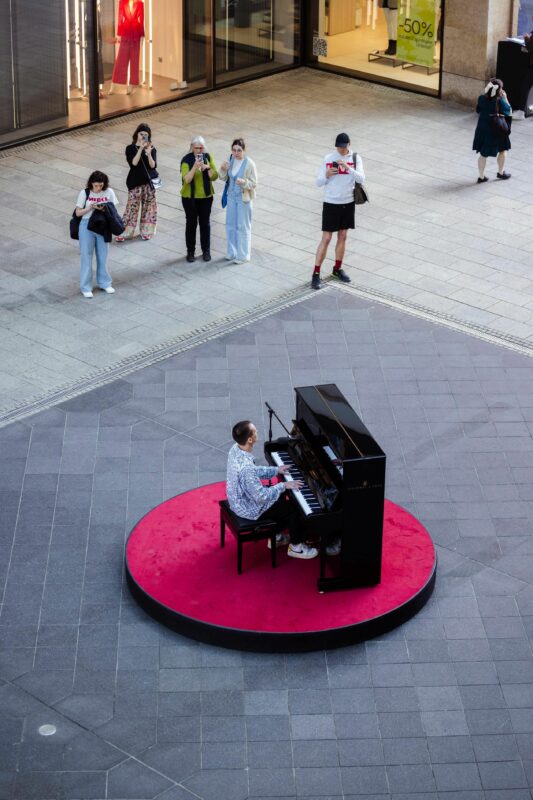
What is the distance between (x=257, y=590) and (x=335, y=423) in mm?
1389

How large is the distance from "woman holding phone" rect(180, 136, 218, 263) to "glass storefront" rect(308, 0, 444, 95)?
27.3 ft

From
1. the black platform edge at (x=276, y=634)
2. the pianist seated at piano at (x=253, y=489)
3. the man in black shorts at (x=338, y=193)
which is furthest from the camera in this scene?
the man in black shorts at (x=338, y=193)

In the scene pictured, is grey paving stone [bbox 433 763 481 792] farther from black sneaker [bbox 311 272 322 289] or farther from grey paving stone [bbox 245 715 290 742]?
black sneaker [bbox 311 272 322 289]

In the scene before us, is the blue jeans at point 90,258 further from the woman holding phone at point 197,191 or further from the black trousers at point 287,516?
the black trousers at point 287,516

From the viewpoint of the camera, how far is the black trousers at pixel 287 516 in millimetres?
10133

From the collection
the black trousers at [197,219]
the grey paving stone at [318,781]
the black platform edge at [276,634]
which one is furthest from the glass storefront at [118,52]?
the grey paving stone at [318,781]

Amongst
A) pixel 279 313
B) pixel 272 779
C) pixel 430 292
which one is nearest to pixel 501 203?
pixel 430 292

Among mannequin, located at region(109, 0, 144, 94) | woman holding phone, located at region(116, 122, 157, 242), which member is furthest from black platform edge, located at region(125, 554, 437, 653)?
mannequin, located at region(109, 0, 144, 94)

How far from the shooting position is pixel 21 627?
9.96 m

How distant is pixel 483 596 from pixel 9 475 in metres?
4.35

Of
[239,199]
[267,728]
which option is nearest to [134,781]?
[267,728]

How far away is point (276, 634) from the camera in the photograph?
9609 millimetres

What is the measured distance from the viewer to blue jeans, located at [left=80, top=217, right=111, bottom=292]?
15.2 metres

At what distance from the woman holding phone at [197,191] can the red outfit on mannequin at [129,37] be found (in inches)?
246
